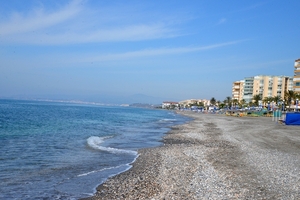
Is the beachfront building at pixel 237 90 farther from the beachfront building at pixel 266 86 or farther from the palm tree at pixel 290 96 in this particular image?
the palm tree at pixel 290 96

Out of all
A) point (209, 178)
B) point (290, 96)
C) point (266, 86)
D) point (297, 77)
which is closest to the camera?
point (209, 178)

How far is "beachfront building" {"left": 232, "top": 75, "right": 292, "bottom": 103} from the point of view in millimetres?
115750

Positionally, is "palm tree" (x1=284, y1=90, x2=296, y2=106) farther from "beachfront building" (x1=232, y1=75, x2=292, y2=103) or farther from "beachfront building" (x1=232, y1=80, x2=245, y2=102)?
"beachfront building" (x1=232, y1=80, x2=245, y2=102)

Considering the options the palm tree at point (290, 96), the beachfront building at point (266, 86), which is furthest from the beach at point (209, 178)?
the beachfront building at point (266, 86)

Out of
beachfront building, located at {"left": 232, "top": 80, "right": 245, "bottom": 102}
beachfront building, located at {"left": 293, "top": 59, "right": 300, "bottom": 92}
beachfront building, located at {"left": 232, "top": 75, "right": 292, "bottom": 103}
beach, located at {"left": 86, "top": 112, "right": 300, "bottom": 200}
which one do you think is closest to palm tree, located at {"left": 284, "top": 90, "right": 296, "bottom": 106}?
beachfront building, located at {"left": 293, "top": 59, "right": 300, "bottom": 92}

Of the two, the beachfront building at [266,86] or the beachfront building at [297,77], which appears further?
the beachfront building at [266,86]

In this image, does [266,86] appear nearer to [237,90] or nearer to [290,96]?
[237,90]

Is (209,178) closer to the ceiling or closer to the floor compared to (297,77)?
closer to the floor

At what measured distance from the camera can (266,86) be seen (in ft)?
397

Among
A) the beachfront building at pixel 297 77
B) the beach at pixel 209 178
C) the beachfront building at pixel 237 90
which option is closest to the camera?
the beach at pixel 209 178

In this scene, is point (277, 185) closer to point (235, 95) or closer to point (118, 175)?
point (118, 175)

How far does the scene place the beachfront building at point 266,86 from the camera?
380 feet

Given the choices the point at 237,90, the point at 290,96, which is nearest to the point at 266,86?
the point at 237,90

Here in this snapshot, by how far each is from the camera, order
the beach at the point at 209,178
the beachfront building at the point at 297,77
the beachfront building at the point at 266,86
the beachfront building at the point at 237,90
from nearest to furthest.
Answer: the beach at the point at 209,178, the beachfront building at the point at 297,77, the beachfront building at the point at 266,86, the beachfront building at the point at 237,90
